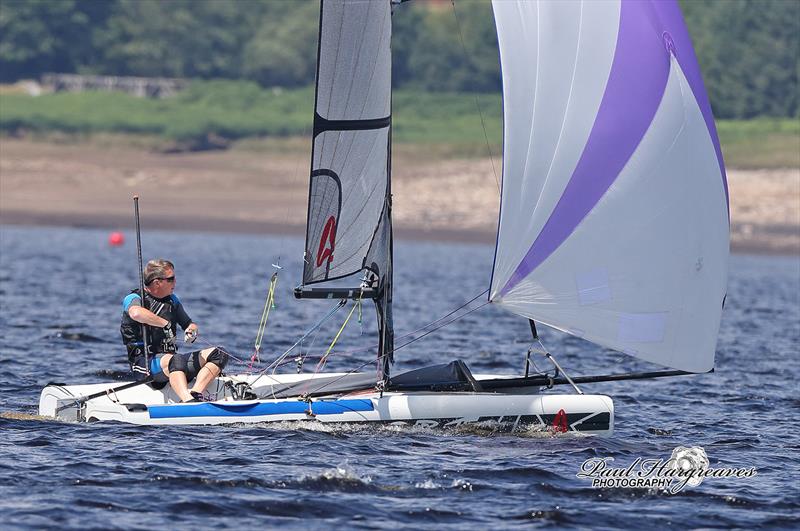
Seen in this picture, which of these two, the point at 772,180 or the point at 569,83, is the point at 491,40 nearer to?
the point at 772,180

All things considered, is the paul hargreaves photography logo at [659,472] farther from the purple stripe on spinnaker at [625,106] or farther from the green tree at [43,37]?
the green tree at [43,37]

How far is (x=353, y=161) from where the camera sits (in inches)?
600

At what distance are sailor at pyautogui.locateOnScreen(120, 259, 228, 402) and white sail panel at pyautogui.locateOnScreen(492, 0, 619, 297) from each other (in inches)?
140

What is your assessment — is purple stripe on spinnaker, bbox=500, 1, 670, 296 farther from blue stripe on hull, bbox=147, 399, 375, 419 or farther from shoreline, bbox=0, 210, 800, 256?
shoreline, bbox=0, 210, 800, 256

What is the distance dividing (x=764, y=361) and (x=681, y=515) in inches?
472

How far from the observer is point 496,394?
14984 millimetres

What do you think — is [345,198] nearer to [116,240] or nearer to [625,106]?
[625,106]

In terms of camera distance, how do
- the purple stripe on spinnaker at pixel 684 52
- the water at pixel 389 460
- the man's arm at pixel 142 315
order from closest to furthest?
the water at pixel 389 460, the purple stripe on spinnaker at pixel 684 52, the man's arm at pixel 142 315

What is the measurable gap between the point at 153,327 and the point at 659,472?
225 inches

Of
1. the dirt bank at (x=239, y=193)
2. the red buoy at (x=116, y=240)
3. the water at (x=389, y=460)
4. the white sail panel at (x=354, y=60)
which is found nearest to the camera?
the water at (x=389, y=460)

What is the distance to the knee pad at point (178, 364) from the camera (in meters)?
15.3

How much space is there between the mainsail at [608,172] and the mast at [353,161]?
140 centimetres

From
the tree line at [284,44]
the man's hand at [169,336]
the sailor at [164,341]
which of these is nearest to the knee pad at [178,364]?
the sailor at [164,341]

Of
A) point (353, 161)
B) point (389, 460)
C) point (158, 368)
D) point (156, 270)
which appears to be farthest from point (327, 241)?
point (389, 460)
